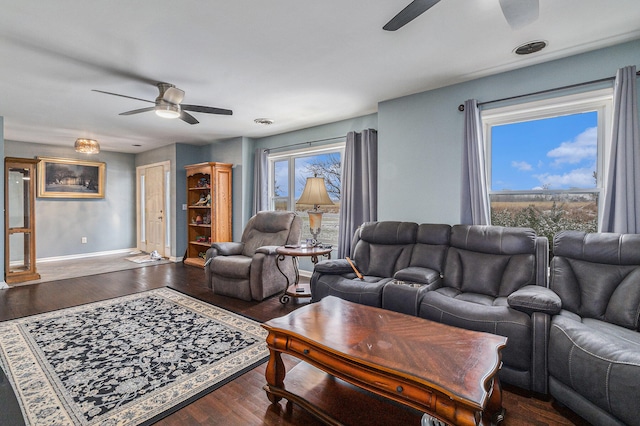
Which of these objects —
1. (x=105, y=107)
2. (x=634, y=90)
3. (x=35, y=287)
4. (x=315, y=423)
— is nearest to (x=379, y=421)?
(x=315, y=423)

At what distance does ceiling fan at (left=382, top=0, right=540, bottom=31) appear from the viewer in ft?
4.94

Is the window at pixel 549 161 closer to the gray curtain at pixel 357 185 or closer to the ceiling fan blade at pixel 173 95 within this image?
the gray curtain at pixel 357 185

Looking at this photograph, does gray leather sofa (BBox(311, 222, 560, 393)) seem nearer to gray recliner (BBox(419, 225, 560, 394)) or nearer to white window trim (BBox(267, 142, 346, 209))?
gray recliner (BBox(419, 225, 560, 394))

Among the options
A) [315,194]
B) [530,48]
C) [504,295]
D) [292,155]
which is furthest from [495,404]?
[292,155]

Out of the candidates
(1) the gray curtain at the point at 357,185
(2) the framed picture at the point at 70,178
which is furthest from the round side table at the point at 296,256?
(2) the framed picture at the point at 70,178

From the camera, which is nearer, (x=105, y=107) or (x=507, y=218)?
(x=507, y=218)

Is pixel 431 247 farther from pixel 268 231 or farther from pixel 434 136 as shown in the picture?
pixel 268 231

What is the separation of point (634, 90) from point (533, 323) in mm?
1978

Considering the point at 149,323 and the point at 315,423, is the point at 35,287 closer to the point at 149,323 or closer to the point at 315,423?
the point at 149,323

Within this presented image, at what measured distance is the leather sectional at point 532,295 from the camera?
5.06 feet

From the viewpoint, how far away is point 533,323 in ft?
6.19

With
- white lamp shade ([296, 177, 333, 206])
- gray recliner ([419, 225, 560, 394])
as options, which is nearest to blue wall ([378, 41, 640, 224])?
gray recliner ([419, 225, 560, 394])

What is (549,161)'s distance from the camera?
2877mm

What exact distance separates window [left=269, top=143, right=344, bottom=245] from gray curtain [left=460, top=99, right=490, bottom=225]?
193 centimetres
